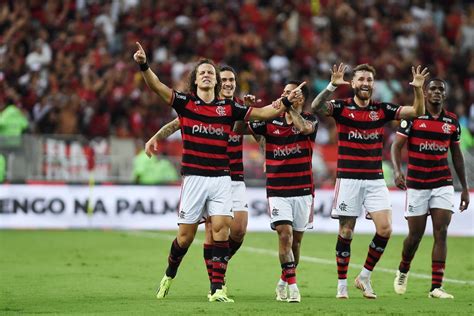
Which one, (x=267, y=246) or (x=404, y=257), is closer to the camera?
(x=404, y=257)

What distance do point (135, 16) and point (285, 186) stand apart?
17.6m

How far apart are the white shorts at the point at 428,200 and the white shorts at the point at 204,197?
2.66 meters

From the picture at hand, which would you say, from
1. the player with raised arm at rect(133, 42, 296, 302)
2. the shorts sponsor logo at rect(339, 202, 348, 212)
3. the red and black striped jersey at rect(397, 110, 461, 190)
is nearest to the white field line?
the red and black striped jersey at rect(397, 110, 461, 190)

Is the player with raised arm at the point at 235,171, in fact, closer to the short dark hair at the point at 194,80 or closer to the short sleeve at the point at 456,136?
the short dark hair at the point at 194,80

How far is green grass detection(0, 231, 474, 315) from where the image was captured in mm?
11258

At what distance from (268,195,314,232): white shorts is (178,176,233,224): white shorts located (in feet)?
2.37

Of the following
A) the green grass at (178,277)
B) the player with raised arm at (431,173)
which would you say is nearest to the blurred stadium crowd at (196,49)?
the green grass at (178,277)

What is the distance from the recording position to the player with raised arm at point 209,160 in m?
11.8

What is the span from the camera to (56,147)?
23438mm

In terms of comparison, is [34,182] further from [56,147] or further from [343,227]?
[343,227]

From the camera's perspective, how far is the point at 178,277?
49.6 ft

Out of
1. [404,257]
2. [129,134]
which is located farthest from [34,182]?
[404,257]

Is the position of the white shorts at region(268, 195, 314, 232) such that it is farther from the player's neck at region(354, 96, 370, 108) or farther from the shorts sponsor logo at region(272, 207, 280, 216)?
the player's neck at region(354, 96, 370, 108)

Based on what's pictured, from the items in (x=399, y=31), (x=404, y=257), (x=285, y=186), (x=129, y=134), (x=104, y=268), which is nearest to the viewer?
(x=285, y=186)
